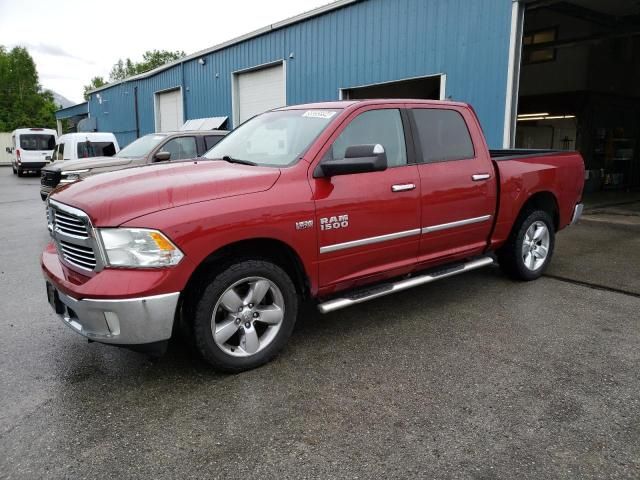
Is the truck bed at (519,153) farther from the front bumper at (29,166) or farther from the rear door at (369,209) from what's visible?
the front bumper at (29,166)

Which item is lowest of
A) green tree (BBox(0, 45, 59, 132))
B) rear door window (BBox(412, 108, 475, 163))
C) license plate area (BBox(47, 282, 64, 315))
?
license plate area (BBox(47, 282, 64, 315))

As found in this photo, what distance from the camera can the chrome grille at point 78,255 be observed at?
3048mm

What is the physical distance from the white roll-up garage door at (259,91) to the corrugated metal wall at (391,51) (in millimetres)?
354

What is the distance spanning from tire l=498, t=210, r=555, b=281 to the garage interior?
1125 cm

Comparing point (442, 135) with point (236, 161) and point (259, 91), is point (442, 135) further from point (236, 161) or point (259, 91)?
point (259, 91)

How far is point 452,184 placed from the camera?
14.4 feet

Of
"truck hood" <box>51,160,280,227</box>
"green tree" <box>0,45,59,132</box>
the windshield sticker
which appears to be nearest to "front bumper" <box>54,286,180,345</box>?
"truck hood" <box>51,160,280,227</box>

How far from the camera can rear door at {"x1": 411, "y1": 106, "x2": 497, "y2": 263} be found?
4.28 m

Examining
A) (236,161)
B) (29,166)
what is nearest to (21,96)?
(29,166)

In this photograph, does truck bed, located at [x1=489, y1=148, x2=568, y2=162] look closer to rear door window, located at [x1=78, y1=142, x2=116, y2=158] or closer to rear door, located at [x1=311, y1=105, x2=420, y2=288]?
rear door, located at [x1=311, y1=105, x2=420, y2=288]

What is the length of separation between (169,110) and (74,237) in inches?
825

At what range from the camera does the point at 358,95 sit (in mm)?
15141

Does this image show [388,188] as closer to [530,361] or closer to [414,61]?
[530,361]

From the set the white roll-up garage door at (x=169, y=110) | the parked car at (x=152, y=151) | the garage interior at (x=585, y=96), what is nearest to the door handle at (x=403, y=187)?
the parked car at (x=152, y=151)
